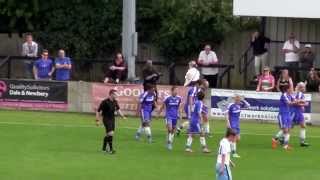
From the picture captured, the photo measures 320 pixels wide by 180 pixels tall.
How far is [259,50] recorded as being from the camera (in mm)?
38625

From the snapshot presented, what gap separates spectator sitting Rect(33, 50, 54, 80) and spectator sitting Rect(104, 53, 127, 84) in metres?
2.33

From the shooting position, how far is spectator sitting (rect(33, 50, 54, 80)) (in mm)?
37812

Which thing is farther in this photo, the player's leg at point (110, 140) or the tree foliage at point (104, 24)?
the tree foliage at point (104, 24)

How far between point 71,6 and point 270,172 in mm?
24768

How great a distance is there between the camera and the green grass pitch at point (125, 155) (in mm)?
22859

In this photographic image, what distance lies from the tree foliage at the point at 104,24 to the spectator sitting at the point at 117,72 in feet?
22.7

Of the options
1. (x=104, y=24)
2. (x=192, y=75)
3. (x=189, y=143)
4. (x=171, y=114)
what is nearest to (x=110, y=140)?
(x=189, y=143)

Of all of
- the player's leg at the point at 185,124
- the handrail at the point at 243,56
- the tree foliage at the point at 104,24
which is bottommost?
the player's leg at the point at 185,124

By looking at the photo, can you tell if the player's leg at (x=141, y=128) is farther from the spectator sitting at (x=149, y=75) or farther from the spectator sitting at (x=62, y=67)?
the spectator sitting at (x=62, y=67)

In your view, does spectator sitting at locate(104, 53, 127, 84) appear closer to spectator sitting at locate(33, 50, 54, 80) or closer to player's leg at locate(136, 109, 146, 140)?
spectator sitting at locate(33, 50, 54, 80)

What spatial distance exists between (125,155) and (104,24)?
67.0 feet

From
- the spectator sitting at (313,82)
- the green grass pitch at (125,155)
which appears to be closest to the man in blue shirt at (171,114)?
the green grass pitch at (125,155)

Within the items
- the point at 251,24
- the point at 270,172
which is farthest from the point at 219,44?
the point at 270,172

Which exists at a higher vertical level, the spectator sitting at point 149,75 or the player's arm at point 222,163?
the spectator sitting at point 149,75
